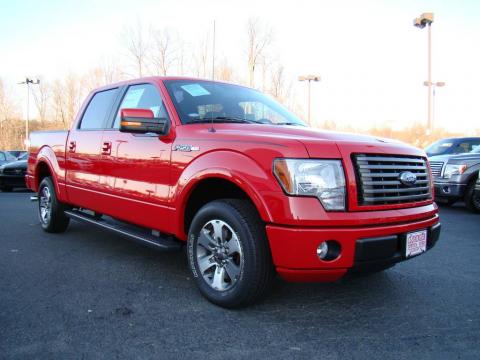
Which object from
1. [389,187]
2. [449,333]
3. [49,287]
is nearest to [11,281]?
[49,287]

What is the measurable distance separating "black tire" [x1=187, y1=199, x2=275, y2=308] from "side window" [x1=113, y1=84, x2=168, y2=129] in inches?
46.1

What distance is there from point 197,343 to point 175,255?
2.25 metres

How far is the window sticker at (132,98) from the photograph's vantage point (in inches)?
171

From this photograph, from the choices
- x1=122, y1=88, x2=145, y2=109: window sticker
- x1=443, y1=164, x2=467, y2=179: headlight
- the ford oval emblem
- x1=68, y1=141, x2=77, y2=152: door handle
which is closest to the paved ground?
the ford oval emblem

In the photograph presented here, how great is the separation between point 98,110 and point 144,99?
1036 mm

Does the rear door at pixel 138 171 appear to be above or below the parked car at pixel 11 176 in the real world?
above

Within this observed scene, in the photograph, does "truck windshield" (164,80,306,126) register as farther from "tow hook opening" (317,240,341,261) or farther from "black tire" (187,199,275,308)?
"tow hook opening" (317,240,341,261)

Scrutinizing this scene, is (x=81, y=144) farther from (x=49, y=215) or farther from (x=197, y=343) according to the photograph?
(x=197, y=343)

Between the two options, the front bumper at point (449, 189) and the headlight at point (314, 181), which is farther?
the front bumper at point (449, 189)

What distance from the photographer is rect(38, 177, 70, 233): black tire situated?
18.5 feet

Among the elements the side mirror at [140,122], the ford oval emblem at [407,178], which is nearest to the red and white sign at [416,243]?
the ford oval emblem at [407,178]

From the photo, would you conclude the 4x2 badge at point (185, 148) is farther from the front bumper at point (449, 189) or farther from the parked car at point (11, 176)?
the parked car at point (11, 176)

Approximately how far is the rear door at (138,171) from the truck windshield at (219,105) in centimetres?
20

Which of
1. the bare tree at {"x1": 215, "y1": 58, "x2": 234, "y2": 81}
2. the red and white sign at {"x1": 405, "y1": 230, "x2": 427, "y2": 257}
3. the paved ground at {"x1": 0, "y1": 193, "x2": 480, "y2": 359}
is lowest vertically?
the paved ground at {"x1": 0, "y1": 193, "x2": 480, "y2": 359}
